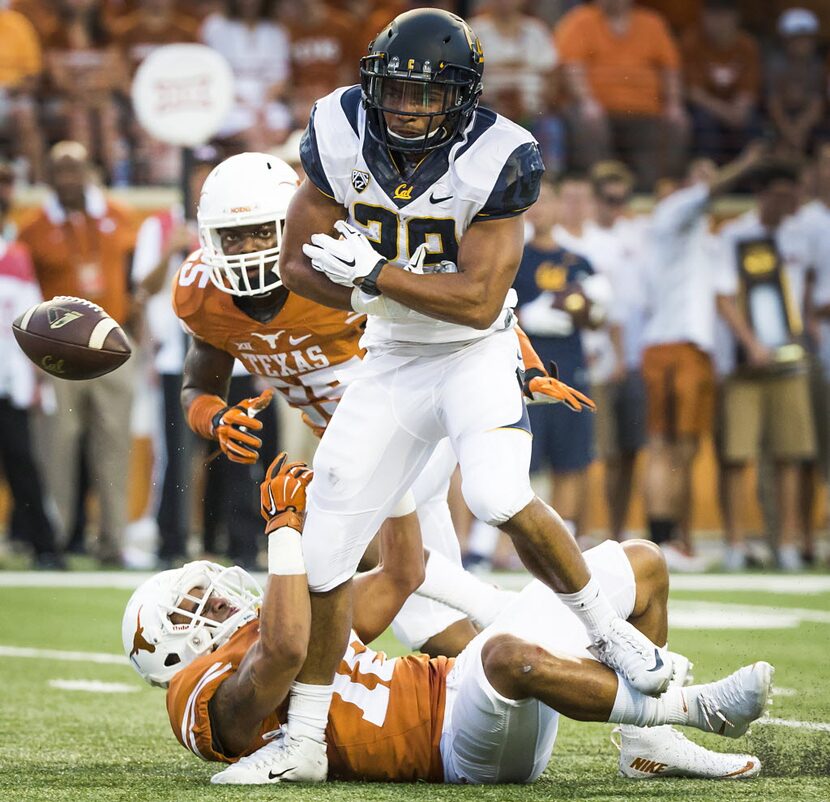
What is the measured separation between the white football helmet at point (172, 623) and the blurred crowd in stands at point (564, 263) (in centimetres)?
359

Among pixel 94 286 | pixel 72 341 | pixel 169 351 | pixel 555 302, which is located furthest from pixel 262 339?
pixel 94 286

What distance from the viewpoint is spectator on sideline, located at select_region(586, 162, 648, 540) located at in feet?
27.9

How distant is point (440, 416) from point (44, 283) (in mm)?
5070

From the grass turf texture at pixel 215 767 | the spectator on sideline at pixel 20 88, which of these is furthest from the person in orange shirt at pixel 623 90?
the grass turf texture at pixel 215 767

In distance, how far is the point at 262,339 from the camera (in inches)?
181

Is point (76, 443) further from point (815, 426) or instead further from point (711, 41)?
point (711, 41)

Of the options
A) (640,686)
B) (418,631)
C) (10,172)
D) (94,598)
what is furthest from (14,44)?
(640,686)

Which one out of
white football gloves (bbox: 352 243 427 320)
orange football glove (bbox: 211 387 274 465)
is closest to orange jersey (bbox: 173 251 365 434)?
orange football glove (bbox: 211 387 274 465)

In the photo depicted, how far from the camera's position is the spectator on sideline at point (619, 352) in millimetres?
8500

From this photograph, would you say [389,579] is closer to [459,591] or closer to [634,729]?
[459,591]

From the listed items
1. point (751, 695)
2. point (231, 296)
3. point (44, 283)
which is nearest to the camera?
point (751, 695)

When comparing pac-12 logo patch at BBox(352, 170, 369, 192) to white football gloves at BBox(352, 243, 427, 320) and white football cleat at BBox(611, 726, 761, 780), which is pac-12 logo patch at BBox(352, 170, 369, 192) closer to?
white football gloves at BBox(352, 243, 427, 320)

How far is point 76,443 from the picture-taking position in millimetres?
8492

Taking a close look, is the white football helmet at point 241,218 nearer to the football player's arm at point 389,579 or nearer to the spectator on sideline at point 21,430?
the football player's arm at point 389,579
